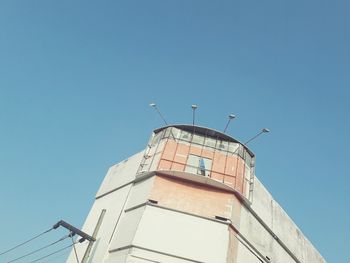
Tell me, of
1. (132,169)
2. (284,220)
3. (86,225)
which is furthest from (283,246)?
(86,225)

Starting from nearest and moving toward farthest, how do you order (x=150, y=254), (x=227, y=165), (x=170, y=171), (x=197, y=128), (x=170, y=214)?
(x=150, y=254) < (x=170, y=214) < (x=170, y=171) < (x=227, y=165) < (x=197, y=128)

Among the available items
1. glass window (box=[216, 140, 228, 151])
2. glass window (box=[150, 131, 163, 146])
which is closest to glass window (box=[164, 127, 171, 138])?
glass window (box=[150, 131, 163, 146])

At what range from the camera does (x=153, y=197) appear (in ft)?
50.6

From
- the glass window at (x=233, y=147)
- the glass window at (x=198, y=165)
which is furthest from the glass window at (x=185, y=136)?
the glass window at (x=233, y=147)

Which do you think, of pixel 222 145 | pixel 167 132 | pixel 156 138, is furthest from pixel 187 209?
pixel 156 138

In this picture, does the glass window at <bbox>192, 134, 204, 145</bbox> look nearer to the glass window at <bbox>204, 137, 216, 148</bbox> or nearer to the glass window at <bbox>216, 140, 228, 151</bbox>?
the glass window at <bbox>204, 137, 216, 148</bbox>

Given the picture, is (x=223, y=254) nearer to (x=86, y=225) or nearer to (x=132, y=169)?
(x=132, y=169)

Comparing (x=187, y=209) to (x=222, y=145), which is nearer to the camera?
(x=187, y=209)

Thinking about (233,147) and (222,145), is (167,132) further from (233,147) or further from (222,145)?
(233,147)

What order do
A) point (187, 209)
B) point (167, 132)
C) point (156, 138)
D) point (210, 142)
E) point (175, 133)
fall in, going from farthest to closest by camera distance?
1. point (156, 138)
2. point (167, 132)
3. point (175, 133)
4. point (210, 142)
5. point (187, 209)

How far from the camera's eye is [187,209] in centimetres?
1533

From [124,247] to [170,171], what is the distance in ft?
13.7

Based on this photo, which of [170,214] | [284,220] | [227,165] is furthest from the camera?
[284,220]

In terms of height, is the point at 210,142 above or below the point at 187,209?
above
